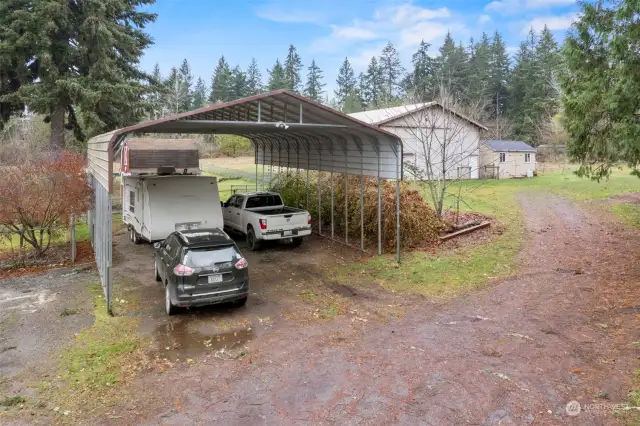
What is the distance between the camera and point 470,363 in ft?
21.2

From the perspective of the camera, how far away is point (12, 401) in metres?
5.63

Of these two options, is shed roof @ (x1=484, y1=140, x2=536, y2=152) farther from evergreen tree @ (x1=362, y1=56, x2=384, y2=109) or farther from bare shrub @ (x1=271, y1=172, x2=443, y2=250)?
evergreen tree @ (x1=362, y1=56, x2=384, y2=109)

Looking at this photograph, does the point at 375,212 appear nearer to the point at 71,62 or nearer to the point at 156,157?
the point at 156,157

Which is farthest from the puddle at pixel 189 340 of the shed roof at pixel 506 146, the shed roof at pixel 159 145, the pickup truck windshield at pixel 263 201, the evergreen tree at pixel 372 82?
the evergreen tree at pixel 372 82

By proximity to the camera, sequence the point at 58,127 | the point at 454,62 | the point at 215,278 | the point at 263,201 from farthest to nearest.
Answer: the point at 454,62 < the point at 58,127 < the point at 263,201 < the point at 215,278

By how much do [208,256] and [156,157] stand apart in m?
15.6

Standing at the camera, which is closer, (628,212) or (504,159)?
(628,212)

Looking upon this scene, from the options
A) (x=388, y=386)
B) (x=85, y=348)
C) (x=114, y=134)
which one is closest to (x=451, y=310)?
(x=388, y=386)

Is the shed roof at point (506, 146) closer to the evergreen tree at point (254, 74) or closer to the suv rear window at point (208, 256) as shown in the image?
the suv rear window at point (208, 256)

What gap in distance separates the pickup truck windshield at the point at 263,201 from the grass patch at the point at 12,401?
1021 centimetres

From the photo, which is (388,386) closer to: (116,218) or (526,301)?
(526,301)

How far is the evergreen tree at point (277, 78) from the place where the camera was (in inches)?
2889

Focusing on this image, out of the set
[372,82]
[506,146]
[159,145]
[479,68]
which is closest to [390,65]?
[372,82]

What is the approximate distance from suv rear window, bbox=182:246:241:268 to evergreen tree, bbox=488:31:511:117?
59.8 metres
